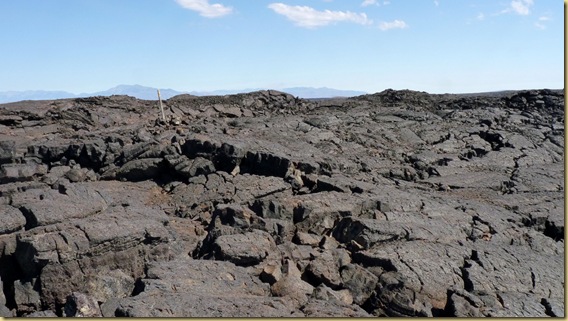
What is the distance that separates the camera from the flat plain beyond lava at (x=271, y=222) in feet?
24.2

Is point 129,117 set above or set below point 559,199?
above

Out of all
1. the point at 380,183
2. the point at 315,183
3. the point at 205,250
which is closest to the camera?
the point at 205,250

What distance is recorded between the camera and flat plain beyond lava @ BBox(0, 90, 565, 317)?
24.2ft

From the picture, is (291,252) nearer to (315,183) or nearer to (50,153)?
(315,183)

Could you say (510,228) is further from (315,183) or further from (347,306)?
(347,306)

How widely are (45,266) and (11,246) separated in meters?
1.12

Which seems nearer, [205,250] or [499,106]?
[205,250]

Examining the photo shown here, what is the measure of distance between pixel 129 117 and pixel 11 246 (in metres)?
13.3

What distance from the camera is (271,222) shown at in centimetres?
984

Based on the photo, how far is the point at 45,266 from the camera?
754 centimetres

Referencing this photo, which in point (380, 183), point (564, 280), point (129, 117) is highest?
point (129, 117)

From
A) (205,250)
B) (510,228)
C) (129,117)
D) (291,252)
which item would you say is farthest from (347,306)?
(129,117)

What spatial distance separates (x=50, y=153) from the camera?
14.3m

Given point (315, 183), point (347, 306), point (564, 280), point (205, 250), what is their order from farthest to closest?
point (315, 183) → point (205, 250) → point (564, 280) → point (347, 306)
